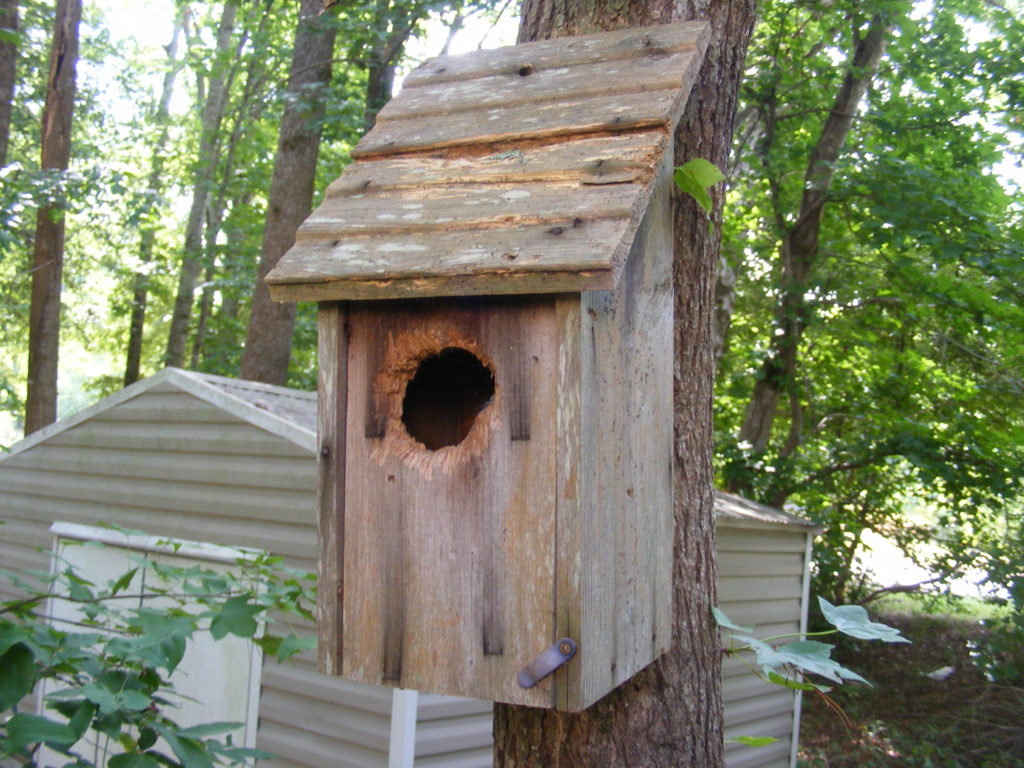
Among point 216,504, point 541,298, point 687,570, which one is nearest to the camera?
point 541,298

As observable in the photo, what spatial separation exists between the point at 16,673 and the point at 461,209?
1292 millimetres

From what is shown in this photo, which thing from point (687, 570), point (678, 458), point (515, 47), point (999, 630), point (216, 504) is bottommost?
point (999, 630)

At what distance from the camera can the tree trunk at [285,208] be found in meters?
9.55

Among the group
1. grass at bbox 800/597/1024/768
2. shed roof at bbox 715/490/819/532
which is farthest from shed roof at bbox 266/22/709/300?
grass at bbox 800/597/1024/768

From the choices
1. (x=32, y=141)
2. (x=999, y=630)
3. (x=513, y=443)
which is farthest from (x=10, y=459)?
(x=32, y=141)

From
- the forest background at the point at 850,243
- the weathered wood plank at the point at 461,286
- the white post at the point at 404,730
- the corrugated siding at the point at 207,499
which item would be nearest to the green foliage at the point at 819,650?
the weathered wood plank at the point at 461,286

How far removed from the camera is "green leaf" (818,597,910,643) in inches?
69.7

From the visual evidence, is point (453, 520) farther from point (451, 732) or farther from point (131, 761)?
point (451, 732)

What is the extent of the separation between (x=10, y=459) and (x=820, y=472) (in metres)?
7.21

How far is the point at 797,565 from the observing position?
26.2 ft

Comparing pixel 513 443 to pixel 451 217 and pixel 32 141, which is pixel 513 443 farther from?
pixel 32 141

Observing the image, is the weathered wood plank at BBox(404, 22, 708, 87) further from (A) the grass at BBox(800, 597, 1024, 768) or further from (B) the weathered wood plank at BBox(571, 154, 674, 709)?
(A) the grass at BBox(800, 597, 1024, 768)

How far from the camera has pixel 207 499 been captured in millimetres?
5969

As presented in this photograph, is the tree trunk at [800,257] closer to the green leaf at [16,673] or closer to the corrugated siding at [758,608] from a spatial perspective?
the corrugated siding at [758,608]
